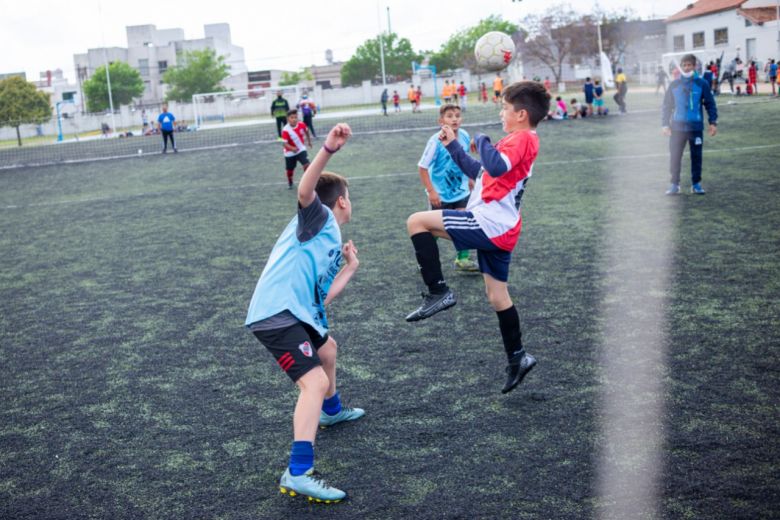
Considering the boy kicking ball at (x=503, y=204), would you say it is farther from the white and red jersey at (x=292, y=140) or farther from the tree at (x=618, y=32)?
the tree at (x=618, y=32)

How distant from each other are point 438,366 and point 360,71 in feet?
336

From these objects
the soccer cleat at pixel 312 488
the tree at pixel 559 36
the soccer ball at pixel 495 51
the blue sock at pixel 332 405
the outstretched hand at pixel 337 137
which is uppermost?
the tree at pixel 559 36

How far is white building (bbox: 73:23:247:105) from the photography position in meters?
110

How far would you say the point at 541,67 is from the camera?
7831 centimetres

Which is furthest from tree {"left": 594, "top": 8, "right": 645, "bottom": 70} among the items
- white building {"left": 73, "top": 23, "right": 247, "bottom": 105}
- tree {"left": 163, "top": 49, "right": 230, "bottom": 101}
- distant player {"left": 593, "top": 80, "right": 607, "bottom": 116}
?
white building {"left": 73, "top": 23, "right": 247, "bottom": 105}

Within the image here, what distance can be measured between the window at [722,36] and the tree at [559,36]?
1199 cm

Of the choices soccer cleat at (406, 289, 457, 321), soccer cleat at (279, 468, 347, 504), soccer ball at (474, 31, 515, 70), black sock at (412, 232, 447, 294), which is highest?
soccer ball at (474, 31, 515, 70)

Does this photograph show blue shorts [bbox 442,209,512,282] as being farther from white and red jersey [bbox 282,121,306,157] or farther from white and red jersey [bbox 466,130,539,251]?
white and red jersey [bbox 282,121,306,157]

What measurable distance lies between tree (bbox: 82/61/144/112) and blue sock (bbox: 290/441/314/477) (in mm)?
92804

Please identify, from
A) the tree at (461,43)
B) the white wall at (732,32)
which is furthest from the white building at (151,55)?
the white wall at (732,32)

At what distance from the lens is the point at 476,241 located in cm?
511

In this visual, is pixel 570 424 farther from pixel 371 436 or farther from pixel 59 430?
pixel 59 430

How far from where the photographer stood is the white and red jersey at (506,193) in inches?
193

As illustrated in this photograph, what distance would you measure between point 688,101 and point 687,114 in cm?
22
